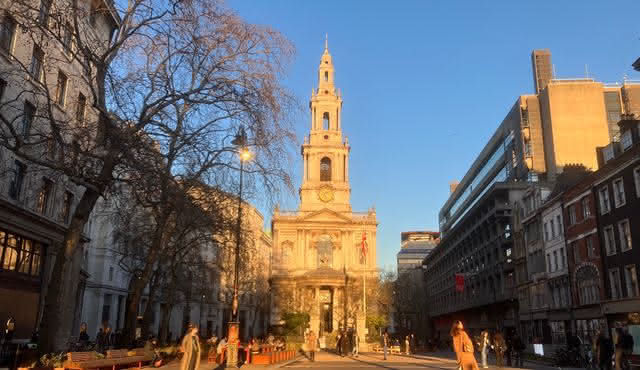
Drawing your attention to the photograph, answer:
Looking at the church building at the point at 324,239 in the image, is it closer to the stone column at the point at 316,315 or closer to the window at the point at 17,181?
the stone column at the point at 316,315

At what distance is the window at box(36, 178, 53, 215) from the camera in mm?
27203

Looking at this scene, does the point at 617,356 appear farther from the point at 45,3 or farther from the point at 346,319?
the point at 346,319

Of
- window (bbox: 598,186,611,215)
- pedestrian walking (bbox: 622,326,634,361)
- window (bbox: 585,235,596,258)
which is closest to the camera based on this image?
pedestrian walking (bbox: 622,326,634,361)

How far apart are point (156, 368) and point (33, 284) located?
1073cm

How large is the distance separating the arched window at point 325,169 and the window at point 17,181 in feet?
210

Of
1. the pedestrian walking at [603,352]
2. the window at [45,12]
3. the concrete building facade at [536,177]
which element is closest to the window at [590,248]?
the concrete building facade at [536,177]

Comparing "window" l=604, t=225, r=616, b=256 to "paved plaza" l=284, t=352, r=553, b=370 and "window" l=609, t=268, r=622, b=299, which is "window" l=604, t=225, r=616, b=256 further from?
"paved plaza" l=284, t=352, r=553, b=370

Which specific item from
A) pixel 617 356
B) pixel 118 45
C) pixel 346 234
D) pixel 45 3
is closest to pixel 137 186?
pixel 118 45

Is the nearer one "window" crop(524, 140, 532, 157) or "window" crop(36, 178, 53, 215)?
"window" crop(36, 178, 53, 215)

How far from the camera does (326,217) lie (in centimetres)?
8250

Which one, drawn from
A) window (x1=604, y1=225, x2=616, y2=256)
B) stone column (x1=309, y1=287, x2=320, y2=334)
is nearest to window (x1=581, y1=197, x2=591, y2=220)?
window (x1=604, y1=225, x2=616, y2=256)

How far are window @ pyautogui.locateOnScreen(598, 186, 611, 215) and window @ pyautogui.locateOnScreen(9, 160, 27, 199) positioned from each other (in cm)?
3254

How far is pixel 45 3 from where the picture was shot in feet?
50.5

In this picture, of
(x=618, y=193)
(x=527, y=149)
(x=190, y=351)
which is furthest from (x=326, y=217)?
(x=190, y=351)
